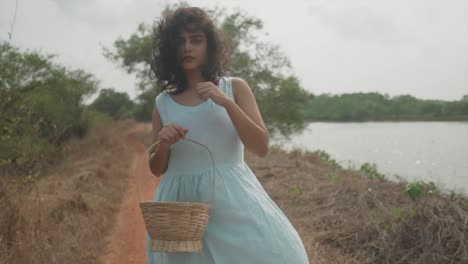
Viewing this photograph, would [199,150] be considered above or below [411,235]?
above

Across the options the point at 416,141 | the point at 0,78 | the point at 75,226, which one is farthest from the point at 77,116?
the point at 0,78

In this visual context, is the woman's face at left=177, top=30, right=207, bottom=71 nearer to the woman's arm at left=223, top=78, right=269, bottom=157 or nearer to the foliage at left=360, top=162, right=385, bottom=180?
the woman's arm at left=223, top=78, right=269, bottom=157

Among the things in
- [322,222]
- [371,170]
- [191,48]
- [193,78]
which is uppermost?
[191,48]

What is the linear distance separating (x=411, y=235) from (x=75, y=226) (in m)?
3.44

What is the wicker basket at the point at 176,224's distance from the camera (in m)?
1.47

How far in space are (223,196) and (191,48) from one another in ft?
1.80

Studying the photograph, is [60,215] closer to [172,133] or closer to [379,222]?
[379,222]

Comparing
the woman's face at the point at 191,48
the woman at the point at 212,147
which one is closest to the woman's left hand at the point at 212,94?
the woman at the point at 212,147

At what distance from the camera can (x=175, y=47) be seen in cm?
182

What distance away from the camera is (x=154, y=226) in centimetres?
151

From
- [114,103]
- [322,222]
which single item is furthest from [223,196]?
[114,103]

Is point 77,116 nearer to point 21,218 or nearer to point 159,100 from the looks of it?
point 21,218

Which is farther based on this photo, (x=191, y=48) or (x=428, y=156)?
(x=428, y=156)

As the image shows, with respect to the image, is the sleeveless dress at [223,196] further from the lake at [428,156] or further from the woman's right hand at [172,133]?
the lake at [428,156]
